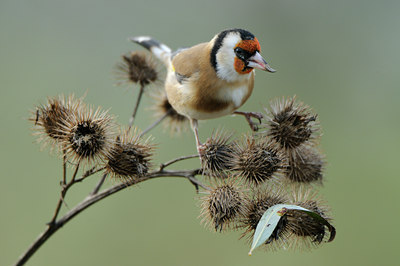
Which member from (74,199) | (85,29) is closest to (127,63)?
(74,199)

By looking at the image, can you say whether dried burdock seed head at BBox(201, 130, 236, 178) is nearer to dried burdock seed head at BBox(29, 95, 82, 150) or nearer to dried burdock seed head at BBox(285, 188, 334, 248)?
dried burdock seed head at BBox(285, 188, 334, 248)

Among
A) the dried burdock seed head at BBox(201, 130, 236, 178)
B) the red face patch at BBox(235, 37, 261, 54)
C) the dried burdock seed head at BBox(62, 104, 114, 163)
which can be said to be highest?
the red face patch at BBox(235, 37, 261, 54)

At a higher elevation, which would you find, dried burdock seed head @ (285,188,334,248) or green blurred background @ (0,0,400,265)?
green blurred background @ (0,0,400,265)

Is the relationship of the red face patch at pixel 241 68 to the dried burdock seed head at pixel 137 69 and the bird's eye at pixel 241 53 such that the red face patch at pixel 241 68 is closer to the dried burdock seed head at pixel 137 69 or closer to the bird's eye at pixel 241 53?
the bird's eye at pixel 241 53

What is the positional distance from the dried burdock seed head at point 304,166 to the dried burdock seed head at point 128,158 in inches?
33.1

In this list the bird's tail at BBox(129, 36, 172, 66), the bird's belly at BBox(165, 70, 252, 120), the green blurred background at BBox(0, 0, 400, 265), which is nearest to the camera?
the bird's belly at BBox(165, 70, 252, 120)

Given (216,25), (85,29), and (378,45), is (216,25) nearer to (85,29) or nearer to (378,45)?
(85,29)

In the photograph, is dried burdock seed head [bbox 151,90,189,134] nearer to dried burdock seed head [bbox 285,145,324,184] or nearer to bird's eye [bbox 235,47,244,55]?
bird's eye [bbox 235,47,244,55]

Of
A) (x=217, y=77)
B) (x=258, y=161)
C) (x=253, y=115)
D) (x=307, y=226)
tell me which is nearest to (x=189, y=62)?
(x=217, y=77)

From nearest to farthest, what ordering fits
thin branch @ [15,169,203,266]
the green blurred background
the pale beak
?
1. thin branch @ [15,169,203,266]
2. the pale beak
3. the green blurred background

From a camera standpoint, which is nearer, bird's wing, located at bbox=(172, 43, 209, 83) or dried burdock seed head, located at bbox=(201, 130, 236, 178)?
dried burdock seed head, located at bbox=(201, 130, 236, 178)

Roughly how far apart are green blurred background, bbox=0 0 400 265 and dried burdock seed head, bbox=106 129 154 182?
179cm

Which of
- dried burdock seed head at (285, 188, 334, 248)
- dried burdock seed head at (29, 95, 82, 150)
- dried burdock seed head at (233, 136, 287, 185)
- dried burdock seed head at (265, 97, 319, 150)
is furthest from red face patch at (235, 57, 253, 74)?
dried burdock seed head at (29, 95, 82, 150)

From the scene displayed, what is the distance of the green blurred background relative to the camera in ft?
14.6
